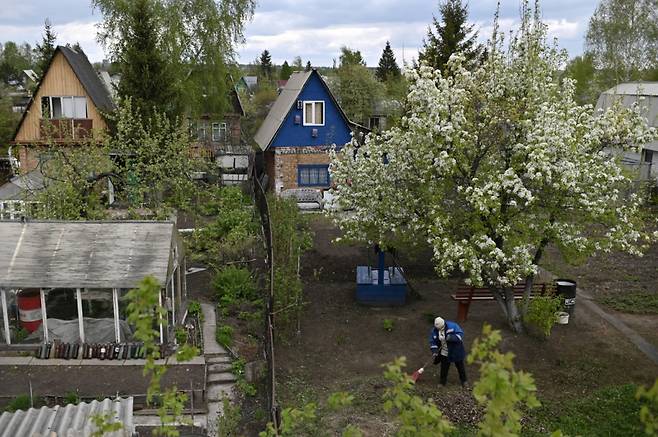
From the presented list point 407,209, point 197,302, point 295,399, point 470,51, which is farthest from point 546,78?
point 470,51

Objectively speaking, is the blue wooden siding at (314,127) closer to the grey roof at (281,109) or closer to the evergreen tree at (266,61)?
the grey roof at (281,109)

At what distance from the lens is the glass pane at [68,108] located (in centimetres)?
2947

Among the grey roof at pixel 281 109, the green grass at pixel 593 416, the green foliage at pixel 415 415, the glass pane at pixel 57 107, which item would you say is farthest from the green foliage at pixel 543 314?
the glass pane at pixel 57 107

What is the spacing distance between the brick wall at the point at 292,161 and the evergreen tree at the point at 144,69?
6453mm

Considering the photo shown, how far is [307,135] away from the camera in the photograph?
105 feet

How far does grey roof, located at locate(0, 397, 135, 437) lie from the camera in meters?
8.07

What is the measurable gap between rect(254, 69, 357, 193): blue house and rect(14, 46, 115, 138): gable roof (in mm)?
8443

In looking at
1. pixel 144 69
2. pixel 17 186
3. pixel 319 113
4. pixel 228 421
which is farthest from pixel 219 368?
pixel 319 113

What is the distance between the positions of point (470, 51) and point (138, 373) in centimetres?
2126

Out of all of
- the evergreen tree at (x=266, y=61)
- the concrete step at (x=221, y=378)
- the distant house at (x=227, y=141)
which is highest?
the evergreen tree at (x=266, y=61)

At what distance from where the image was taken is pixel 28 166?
30328 mm

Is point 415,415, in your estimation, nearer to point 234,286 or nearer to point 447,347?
point 447,347

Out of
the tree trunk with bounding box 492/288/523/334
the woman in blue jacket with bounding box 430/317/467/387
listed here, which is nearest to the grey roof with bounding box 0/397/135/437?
the woman in blue jacket with bounding box 430/317/467/387

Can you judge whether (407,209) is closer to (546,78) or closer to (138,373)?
(546,78)
